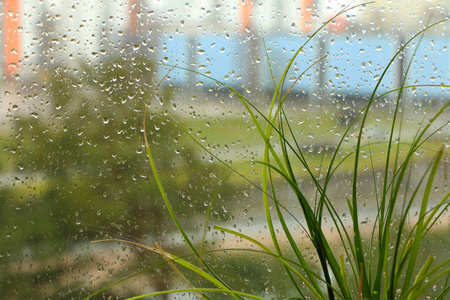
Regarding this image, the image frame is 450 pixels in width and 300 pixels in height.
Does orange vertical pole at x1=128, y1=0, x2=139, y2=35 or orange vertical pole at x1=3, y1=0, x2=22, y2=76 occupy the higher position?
orange vertical pole at x1=128, y1=0, x2=139, y2=35

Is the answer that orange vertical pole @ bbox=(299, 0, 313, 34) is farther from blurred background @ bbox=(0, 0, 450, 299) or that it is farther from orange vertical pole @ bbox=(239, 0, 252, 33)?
orange vertical pole @ bbox=(239, 0, 252, 33)

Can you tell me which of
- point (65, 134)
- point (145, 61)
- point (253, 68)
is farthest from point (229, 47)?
point (65, 134)

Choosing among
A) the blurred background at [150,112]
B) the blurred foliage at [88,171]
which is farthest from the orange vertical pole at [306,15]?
the blurred foliage at [88,171]

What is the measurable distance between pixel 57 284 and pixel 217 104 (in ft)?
1.94

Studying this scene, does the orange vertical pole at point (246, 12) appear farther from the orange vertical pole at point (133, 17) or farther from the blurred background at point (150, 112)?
the orange vertical pole at point (133, 17)

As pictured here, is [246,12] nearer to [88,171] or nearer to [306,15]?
[306,15]

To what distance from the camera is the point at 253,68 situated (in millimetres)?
897

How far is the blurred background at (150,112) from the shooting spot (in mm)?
886

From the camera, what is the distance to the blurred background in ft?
2.91

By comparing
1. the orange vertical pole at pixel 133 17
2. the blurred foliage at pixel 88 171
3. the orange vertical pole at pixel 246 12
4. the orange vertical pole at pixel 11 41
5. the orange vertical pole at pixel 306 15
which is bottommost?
the blurred foliage at pixel 88 171

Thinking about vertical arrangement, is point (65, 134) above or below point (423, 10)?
below

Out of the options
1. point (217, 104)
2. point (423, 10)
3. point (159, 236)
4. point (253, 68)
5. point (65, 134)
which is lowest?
point (159, 236)

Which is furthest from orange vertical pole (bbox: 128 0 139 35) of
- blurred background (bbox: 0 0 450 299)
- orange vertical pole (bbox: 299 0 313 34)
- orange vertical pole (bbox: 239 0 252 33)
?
orange vertical pole (bbox: 299 0 313 34)

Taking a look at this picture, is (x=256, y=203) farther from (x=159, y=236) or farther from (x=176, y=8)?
(x=176, y=8)
